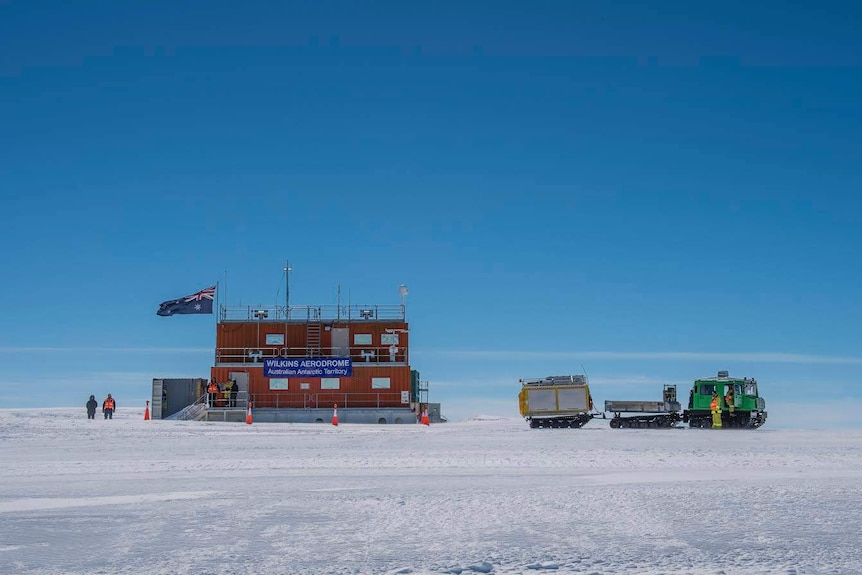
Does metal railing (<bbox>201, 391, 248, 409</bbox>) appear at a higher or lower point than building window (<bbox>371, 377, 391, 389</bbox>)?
lower

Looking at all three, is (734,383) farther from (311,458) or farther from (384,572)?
(384,572)

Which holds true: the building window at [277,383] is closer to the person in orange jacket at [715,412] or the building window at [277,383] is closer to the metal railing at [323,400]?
the metal railing at [323,400]

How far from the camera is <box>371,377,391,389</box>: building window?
51.3 meters

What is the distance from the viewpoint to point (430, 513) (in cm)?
1028

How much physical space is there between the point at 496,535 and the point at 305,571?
7.76 ft

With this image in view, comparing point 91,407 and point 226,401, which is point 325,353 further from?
point 91,407

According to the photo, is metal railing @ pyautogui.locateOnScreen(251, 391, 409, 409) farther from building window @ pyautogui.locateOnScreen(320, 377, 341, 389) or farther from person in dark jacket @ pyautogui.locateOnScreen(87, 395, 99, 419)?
person in dark jacket @ pyautogui.locateOnScreen(87, 395, 99, 419)

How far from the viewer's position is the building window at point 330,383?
2014 inches

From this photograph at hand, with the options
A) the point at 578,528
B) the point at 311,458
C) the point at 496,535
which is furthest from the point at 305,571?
the point at 311,458

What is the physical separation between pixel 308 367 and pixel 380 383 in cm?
442

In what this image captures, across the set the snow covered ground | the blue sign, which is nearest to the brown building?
the blue sign

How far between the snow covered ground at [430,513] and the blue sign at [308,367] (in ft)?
101

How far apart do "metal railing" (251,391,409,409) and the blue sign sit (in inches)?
45.1

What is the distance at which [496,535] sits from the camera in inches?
343
